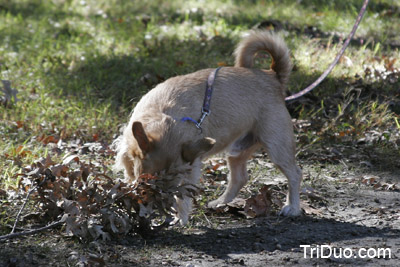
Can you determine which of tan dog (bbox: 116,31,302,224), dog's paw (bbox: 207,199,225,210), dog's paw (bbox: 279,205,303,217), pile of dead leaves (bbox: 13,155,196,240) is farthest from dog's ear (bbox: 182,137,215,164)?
dog's paw (bbox: 279,205,303,217)

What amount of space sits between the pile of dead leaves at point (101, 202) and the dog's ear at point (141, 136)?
20cm

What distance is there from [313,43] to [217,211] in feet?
13.5

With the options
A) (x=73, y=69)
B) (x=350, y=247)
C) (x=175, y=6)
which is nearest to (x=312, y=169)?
(x=350, y=247)

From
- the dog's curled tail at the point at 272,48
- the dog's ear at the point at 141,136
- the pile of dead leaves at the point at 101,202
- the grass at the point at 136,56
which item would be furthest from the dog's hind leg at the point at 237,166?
the grass at the point at 136,56

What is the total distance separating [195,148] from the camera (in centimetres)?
377

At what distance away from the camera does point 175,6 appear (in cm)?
1001

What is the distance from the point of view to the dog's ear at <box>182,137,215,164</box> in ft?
12.2

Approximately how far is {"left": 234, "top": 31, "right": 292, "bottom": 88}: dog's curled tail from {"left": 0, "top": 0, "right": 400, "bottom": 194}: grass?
4.76ft

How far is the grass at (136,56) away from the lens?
20.0 ft

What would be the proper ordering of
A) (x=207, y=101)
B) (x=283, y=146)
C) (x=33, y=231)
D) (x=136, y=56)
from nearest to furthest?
1. (x=33, y=231)
2. (x=207, y=101)
3. (x=283, y=146)
4. (x=136, y=56)

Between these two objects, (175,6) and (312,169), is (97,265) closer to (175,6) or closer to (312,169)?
(312,169)

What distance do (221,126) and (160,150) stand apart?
754 mm

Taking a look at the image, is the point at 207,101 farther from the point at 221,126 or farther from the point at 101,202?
the point at 101,202

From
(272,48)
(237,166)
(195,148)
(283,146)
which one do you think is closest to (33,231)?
(195,148)
